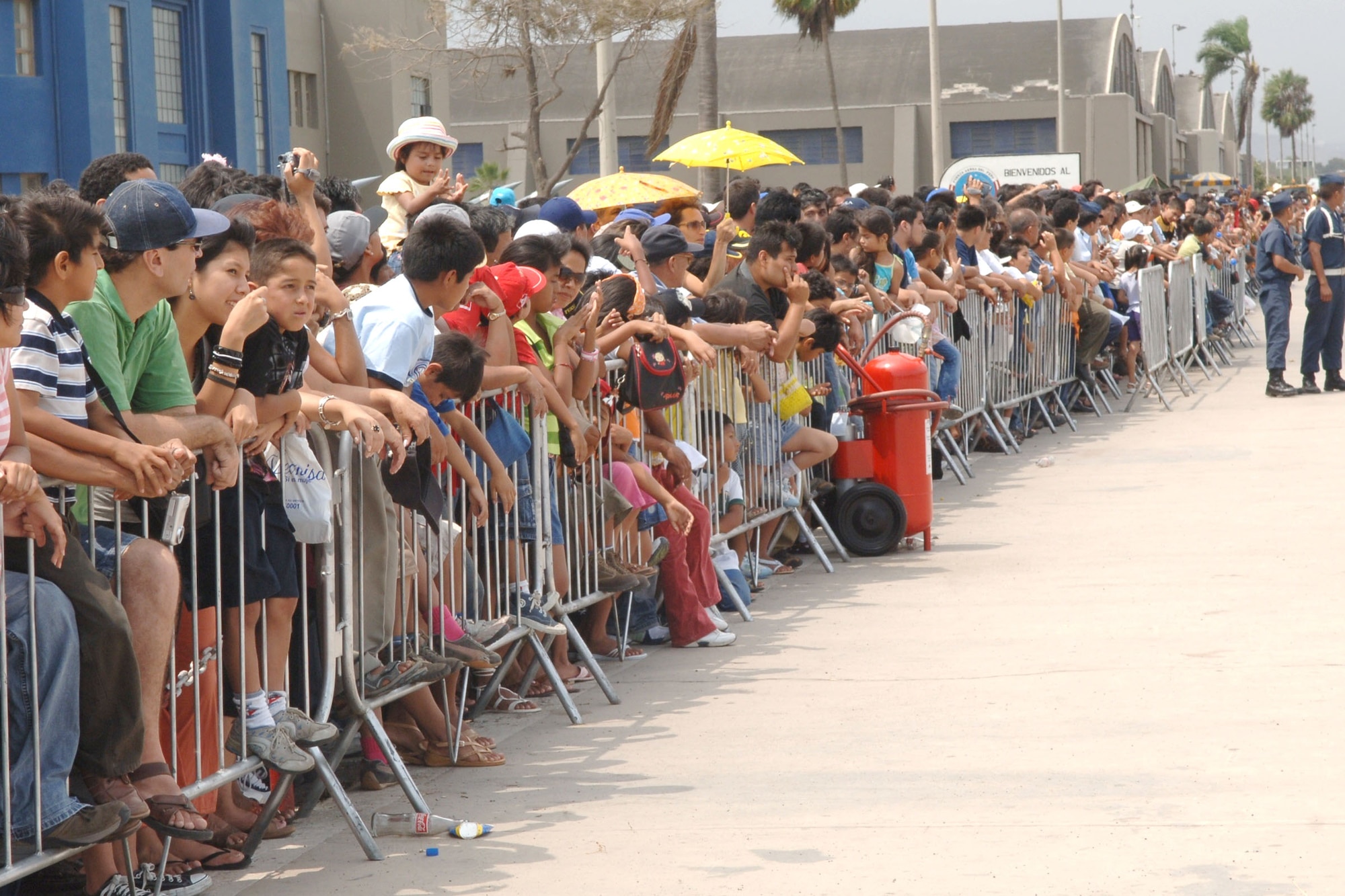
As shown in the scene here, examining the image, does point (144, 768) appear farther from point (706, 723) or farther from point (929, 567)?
point (929, 567)

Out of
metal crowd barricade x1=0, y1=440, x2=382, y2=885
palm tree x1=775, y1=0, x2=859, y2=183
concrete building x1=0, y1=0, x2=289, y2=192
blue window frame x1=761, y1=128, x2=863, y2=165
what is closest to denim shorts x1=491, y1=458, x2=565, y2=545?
metal crowd barricade x1=0, y1=440, x2=382, y2=885

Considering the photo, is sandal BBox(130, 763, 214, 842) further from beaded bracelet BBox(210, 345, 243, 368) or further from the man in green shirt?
beaded bracelet BBox(210, 345, 243, 368)

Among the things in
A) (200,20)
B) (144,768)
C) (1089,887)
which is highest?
(200,20)

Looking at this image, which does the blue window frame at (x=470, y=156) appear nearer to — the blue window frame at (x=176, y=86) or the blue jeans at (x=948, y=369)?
the blue window frame at (x=176, y=86)

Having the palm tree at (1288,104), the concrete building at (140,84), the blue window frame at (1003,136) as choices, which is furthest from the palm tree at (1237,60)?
the concrete building at (140,84)

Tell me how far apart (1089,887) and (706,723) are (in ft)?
7.14

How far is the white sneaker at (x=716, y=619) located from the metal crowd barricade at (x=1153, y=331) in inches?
403

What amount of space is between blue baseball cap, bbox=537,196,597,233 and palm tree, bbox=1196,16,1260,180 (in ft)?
412

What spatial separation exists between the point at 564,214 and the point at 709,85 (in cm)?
1440

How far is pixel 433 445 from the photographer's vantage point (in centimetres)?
582

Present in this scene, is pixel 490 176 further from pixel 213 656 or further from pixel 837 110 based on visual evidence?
pixel 213 656

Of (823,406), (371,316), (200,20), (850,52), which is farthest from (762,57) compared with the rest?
(371,316)

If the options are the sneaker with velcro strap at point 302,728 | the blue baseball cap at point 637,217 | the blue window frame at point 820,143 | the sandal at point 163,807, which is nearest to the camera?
the sandal at point 163,807

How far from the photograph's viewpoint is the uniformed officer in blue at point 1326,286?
1766cm
